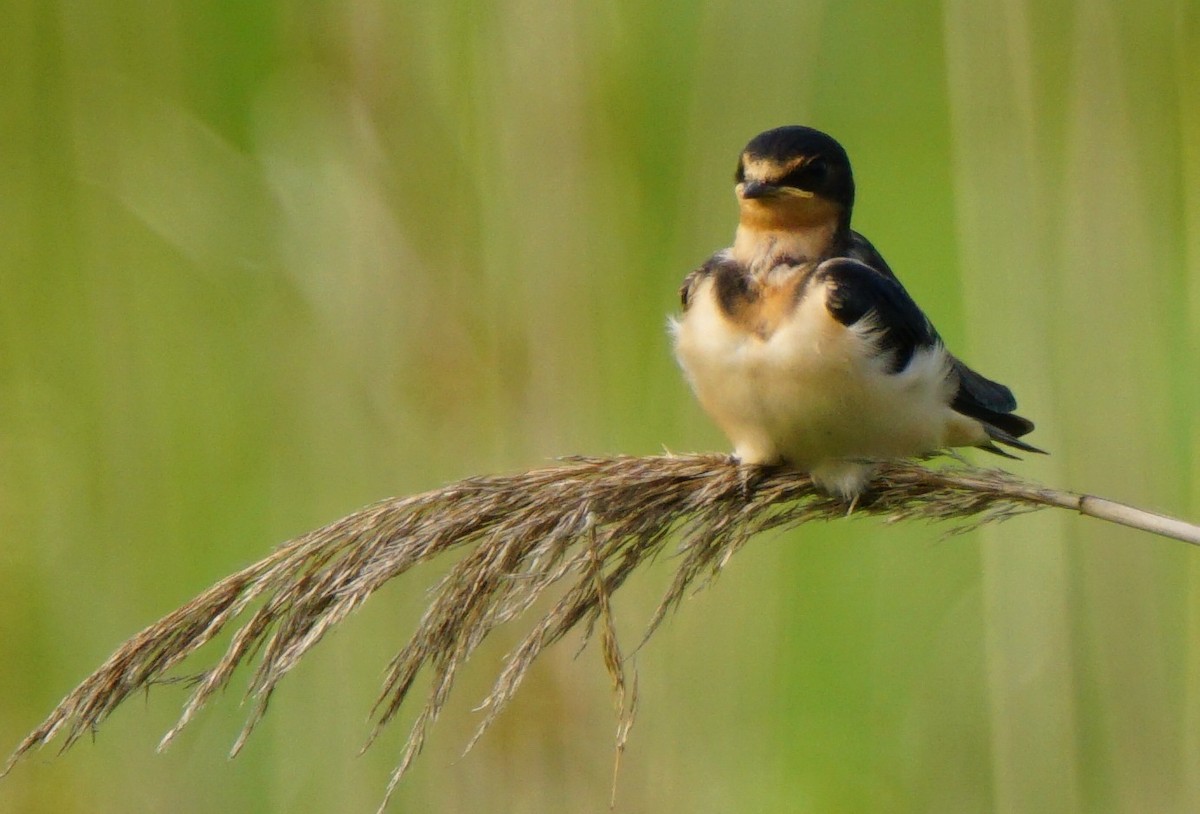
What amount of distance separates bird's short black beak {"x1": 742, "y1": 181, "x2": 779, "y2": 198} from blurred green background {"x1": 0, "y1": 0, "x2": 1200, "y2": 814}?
199 millimetres

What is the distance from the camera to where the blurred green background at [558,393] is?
1963 mm

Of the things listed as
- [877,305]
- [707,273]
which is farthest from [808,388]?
[707,273]

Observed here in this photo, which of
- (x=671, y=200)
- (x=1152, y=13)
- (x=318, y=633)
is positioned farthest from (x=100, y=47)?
(x=1152, y=13)

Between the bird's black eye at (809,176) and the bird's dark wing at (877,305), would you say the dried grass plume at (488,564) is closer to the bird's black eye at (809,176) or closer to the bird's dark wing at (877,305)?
the bird's dark wing at (877,305)

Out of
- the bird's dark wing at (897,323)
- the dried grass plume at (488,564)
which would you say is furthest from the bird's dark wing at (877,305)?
the dried grass plume at (488,564)

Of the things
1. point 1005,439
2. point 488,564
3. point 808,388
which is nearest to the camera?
point 488,564

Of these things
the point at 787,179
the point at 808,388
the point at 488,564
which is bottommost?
the point at 488,564

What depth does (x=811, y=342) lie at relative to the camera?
70.4 inches

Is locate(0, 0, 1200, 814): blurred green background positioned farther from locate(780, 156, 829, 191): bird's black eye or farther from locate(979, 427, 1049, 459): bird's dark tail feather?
locate(780, 156, 829, 191): bird's black eye

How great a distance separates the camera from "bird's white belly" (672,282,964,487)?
179 centimetres

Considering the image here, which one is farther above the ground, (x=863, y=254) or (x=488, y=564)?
(x=863, y=254)

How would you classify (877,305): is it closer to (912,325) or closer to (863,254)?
(912,325)

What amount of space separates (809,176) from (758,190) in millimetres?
80

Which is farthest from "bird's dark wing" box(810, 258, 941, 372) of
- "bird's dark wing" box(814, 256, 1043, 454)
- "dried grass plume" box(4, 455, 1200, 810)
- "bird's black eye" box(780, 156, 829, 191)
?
"dried grass plume" box(4, 455, 1200, 810)
